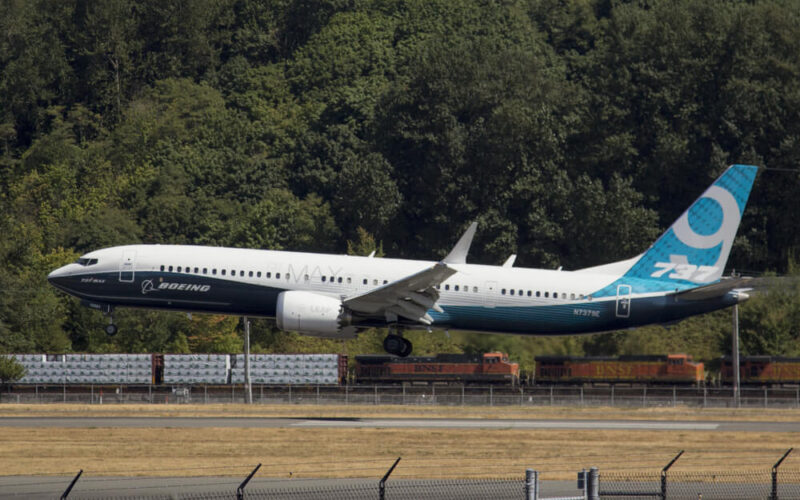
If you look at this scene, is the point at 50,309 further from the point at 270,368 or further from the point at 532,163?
the point at 532,163

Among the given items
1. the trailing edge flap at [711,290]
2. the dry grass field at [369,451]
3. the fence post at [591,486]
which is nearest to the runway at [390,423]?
the dry grass field at [369,451]

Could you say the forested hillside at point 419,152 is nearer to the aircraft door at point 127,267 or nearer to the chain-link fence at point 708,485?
the aircraft door at point 127,267

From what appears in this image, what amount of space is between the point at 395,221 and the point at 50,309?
3008cm

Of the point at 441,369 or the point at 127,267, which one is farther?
the point at 441,369

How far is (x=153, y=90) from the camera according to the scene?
136375mm

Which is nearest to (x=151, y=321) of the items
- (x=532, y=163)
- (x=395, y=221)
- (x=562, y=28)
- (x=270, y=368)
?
(x=270, y=368)

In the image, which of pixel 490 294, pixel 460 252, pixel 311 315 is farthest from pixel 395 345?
pixel 460 252

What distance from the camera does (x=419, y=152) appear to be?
377ft

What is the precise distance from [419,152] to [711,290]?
199 ft

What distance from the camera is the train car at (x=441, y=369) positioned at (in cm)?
8031

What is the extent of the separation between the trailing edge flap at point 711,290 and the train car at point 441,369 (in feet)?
79.7

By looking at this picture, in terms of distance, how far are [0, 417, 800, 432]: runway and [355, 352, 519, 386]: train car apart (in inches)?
876

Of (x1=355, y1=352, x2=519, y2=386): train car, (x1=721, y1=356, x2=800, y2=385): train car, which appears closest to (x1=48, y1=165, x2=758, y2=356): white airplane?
(x1=355, y1=352, x2=519, y2=386): train car

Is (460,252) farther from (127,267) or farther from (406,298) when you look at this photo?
(127,267)
